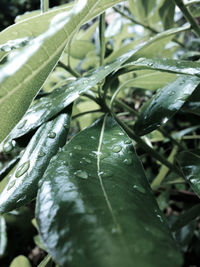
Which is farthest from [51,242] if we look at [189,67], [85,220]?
[189,67]

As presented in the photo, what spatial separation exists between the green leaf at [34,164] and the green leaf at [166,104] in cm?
15

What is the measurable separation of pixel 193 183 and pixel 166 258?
20 cm

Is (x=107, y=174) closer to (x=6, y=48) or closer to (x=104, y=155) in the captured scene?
(x=104, y=155)

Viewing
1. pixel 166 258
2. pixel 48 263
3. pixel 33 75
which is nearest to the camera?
pixel 166 258

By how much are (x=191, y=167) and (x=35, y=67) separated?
0.29 m

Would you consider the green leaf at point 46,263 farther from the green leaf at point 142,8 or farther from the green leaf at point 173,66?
the green leaf at point 142,8

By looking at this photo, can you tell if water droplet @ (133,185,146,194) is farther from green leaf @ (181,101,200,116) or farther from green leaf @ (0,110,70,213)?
green leaf @ (181,101,200,116)

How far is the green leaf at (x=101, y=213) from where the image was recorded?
0.75ft

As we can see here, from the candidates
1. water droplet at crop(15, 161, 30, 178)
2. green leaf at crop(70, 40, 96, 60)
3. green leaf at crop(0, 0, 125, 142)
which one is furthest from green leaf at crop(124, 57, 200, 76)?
green leaf at crop(70, 40, 96, 60)

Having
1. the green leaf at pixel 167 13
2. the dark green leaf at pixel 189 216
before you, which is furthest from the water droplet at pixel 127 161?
the green leaf at pixel 167 13

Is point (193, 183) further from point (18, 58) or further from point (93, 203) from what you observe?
point (18, 58)

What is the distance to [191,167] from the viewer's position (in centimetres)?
46

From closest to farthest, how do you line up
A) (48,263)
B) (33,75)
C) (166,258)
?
(166,258)
(33,75)
(48,263)

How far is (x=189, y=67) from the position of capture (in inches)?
16.7
